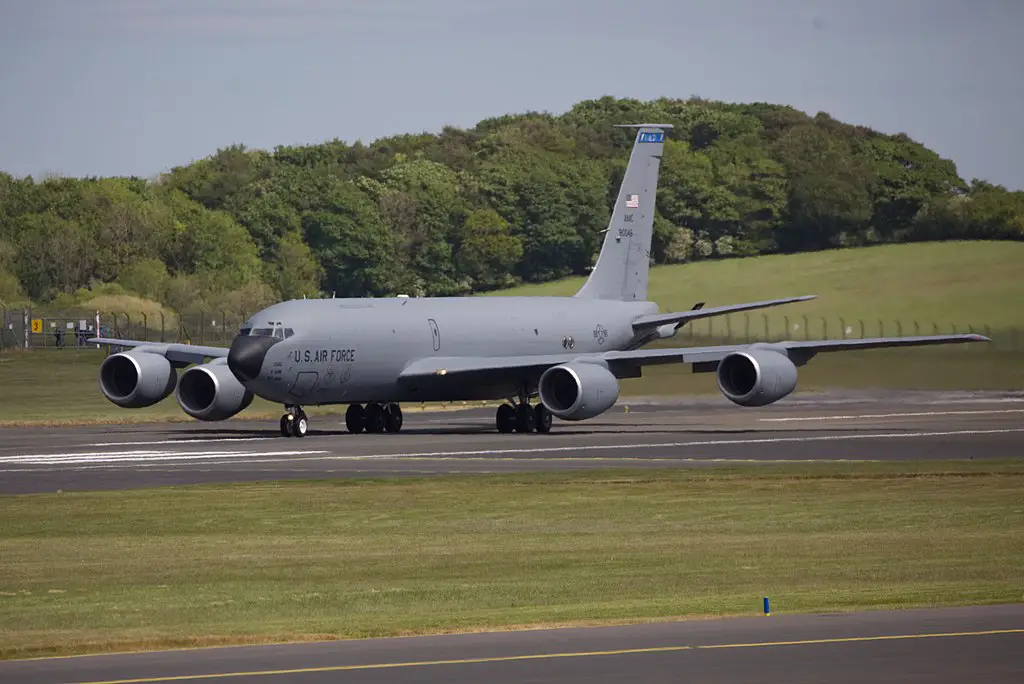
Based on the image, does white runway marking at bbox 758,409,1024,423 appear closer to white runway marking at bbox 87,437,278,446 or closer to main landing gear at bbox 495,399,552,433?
main landing gear at bbox 495,399,552,433

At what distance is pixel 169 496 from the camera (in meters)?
32.7

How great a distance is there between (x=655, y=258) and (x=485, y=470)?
310ft

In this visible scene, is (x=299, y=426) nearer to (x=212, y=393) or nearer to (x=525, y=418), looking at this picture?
(x=212, y=393)

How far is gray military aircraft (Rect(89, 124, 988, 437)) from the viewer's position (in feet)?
160

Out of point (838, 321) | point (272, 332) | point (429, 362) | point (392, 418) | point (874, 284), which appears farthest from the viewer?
point (874, 284)

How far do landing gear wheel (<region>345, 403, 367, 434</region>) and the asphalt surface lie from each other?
2.98ft

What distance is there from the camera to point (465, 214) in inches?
5039

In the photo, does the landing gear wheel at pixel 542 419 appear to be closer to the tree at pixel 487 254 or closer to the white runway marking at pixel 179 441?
the white runway marking at pixel 179 441

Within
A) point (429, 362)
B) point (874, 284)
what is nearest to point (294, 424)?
point (429, 362)

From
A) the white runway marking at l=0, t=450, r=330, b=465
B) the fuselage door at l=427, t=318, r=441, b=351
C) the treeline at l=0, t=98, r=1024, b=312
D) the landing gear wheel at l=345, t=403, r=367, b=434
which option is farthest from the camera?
the treeline at l=0, t=98, r=1024, b=312

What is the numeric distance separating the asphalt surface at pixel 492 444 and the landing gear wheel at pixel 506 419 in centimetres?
63

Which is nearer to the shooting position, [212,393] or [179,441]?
[179,441]

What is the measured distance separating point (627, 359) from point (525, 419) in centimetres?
368

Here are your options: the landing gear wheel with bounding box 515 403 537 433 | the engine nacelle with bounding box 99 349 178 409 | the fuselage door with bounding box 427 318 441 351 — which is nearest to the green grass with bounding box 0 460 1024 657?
the landing gear wheel with bounding box 515 403 537 433
